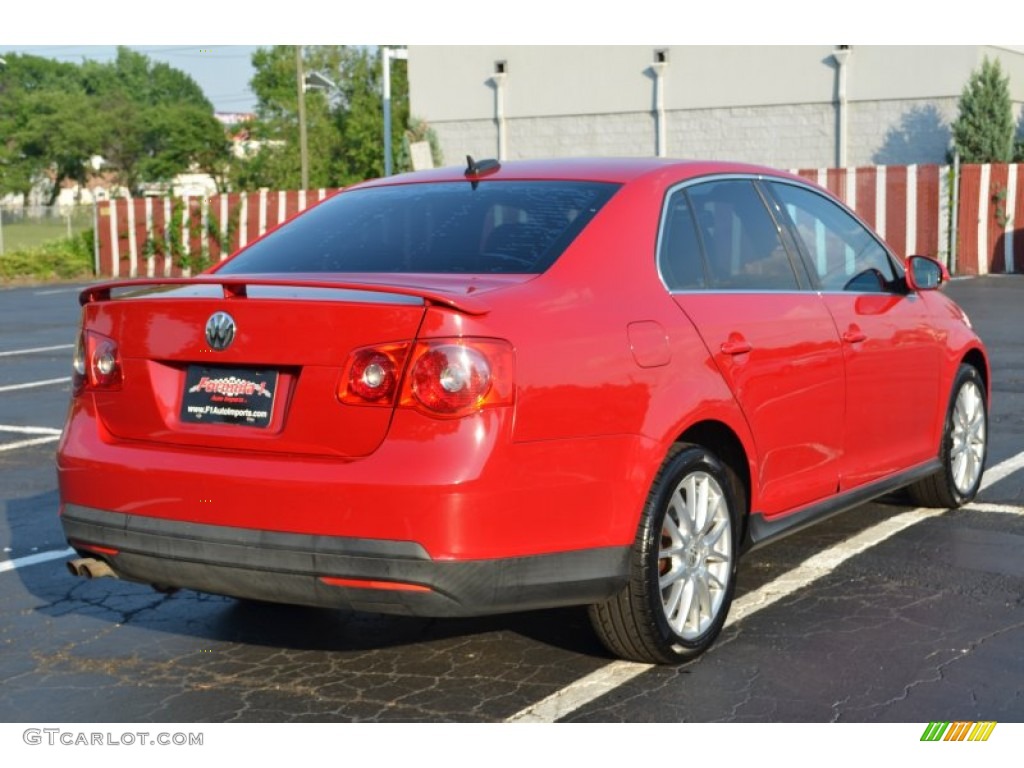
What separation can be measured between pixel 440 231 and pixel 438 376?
1.07 meters

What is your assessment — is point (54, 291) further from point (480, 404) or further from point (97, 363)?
point (480, 404)

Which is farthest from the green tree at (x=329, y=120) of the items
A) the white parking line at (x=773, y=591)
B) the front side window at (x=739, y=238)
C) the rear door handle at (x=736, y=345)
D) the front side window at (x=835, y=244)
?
the rear door handle at (x=736, y=345)

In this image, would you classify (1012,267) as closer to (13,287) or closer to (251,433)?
(13,287)

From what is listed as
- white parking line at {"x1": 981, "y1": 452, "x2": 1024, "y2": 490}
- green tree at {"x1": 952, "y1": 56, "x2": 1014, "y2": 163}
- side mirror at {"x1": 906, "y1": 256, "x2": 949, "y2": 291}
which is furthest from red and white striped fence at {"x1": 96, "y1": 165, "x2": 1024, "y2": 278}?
side mirror at {"x1": 906, "y1": 256, "x2": 949, "y2": 291}

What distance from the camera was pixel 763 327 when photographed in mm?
5160

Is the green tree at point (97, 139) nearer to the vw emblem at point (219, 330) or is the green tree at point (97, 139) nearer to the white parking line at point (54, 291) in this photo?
the white parking line at point (54, 291)

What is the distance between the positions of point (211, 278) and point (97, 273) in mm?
33844

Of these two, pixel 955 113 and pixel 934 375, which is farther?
pixel 955 113

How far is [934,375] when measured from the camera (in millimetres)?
6461

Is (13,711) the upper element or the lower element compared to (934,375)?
lower

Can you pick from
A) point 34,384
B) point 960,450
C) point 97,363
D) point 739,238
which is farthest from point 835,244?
point 34,384

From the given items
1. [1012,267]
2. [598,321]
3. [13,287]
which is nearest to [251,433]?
[598,321]

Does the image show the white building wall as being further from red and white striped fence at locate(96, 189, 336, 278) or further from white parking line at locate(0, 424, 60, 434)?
white parking line at locate(0, 424, 60, 434)

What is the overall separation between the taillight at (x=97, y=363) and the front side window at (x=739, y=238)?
2.00 metres
